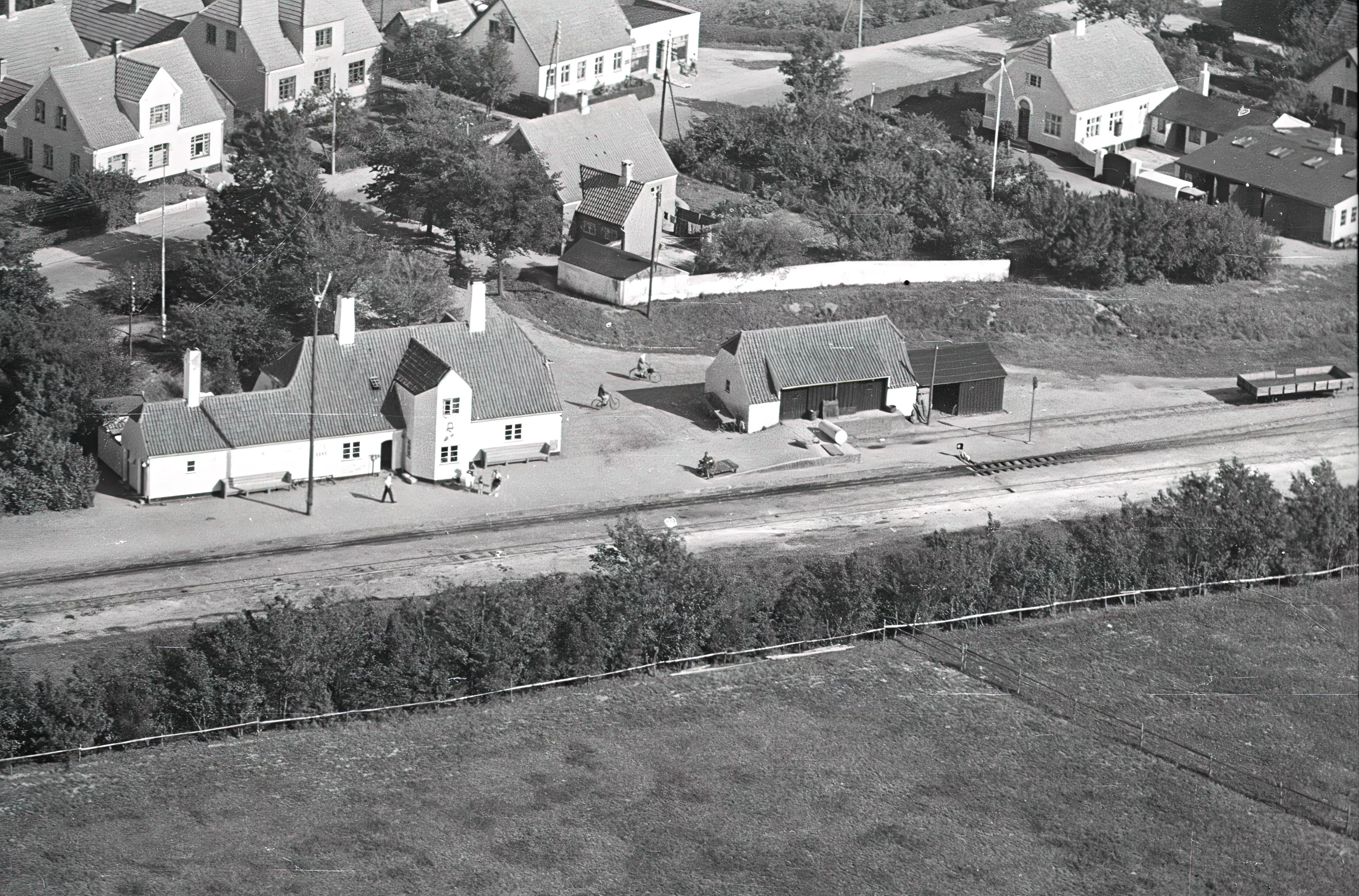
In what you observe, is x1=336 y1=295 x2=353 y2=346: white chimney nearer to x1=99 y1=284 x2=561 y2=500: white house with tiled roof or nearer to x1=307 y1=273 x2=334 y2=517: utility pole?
x1=99 y1=284 x2=561 y2=500: white house with tiled roof

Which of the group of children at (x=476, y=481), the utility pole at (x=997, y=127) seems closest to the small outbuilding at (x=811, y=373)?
the group of children at (x=476, y=481)

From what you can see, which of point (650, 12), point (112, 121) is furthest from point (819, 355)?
point (650, 12)

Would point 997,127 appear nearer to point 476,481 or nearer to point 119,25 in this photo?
point 476,481

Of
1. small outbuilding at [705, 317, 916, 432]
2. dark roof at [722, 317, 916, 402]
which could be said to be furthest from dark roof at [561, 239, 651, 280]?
dark roof at [722, 317, 916, 402]

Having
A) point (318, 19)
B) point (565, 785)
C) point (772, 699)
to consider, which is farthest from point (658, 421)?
point (318, 19)

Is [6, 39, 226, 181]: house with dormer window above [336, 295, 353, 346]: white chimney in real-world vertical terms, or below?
above

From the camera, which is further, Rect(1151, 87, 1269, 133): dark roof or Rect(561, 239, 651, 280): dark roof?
Rect(1151, 87, 1269, 133): dark roof

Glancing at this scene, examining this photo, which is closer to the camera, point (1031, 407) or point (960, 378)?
point (960, 378)
